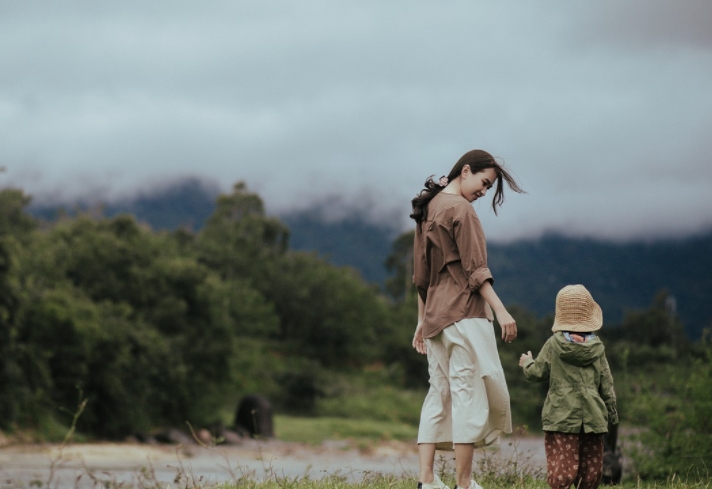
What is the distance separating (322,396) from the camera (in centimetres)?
5356

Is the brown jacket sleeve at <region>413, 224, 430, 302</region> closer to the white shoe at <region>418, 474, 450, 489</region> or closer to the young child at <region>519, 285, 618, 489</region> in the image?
the young child at <region>519, 285, 618, 489</region>

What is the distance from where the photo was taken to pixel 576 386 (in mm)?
5746

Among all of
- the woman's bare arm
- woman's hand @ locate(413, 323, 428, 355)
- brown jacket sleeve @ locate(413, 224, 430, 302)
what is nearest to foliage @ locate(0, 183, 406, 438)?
woman's hand @ locate(413, 323, 428, 355)

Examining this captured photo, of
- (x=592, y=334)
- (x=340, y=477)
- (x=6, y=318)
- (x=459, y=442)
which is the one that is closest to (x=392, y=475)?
(x=340, y=477)

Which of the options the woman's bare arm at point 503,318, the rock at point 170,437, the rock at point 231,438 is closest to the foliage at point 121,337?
the rock at point 170,437

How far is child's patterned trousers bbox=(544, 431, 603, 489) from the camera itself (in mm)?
5801

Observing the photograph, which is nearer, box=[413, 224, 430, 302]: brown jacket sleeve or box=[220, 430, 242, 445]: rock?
box=[413, 224, 430, 302]: brown jacket sleeve

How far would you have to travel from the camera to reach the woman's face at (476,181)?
5.88m

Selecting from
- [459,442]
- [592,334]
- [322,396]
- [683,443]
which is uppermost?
[592,334]

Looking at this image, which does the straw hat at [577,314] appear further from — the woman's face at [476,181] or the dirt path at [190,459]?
the dirt path at [190,459]

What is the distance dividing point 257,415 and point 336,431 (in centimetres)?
501

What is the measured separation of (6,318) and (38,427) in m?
4.09

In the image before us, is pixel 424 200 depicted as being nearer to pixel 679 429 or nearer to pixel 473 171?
pixel 473 171

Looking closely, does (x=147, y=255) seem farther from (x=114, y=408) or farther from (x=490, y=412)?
(x=490, y=412)
